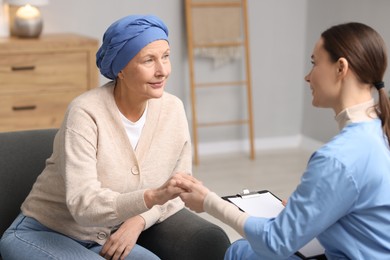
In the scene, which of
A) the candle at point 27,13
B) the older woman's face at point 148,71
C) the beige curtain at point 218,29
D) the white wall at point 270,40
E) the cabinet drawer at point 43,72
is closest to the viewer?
the older woman's face at point 148,71

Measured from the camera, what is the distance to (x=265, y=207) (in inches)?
90.2

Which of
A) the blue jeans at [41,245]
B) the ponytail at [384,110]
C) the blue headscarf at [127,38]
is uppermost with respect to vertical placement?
the blue headscarf at [127,38]

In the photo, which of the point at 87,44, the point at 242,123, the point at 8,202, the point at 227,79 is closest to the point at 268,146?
the point at 242,123

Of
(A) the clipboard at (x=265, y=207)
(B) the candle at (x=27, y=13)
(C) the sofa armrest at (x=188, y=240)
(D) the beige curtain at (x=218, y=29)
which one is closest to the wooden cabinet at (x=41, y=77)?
(B) the candle at (x=27, y=13)

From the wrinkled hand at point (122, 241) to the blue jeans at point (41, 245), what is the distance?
30 millimetres

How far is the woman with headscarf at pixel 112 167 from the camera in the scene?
2.19 metres

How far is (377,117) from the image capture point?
6.25ft

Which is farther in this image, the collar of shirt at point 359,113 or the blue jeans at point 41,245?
the blue jeans at point 41,245

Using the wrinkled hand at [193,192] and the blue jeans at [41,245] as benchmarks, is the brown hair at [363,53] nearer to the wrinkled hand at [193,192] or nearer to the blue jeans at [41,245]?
the wrinkled hand at [193,192]

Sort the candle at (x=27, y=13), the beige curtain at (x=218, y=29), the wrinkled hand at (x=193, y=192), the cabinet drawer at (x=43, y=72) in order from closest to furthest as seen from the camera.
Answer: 1. the wrinkled hand at (x=193, y=192)
2. the cabinet drawer at (x=43, y=72)
3. the candle at (x=27, y=13)
4. the beige curtain at (x=218, y=29)

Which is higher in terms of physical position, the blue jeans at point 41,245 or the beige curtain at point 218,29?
the beige curtain at point 218,29

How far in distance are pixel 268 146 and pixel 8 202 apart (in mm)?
3657

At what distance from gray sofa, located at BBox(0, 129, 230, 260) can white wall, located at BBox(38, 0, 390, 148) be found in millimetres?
2686

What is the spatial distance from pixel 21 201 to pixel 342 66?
1266 millimetres
